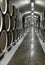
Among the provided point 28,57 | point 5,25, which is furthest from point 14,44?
point 5,25

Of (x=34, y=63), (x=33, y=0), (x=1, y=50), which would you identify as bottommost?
(x=34, y=63)

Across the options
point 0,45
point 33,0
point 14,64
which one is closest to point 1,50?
point 0,45

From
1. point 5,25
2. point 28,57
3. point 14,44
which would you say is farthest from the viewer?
point 14,44

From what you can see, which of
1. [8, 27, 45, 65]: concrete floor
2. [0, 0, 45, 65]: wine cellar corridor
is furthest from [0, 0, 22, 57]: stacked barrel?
[8, 27, 45, 65]: concrete floor

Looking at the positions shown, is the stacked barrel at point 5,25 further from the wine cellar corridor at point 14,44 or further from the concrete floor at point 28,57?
the concrete floor at point 28,57

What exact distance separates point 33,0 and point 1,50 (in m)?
5.02

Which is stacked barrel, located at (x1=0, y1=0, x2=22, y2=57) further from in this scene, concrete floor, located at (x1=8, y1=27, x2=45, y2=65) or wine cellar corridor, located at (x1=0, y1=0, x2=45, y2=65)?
concrete floor, located at (x1=8, y1=27, x2=45, y2=65)

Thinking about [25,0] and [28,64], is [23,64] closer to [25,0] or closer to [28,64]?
[28,64]

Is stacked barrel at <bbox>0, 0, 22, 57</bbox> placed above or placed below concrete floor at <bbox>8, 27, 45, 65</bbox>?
above

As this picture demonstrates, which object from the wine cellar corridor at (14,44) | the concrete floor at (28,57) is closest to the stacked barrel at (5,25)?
the wine cellar corridor at (14,44)

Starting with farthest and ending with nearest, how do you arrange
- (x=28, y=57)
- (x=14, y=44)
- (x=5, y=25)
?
(x=14, y=44)
(x=28, y=57)
(x=5, y=25)

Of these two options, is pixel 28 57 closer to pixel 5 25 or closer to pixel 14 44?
pixel 5 25

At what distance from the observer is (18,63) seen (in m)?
A: 4.43

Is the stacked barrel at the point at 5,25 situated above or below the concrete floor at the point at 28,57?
above
